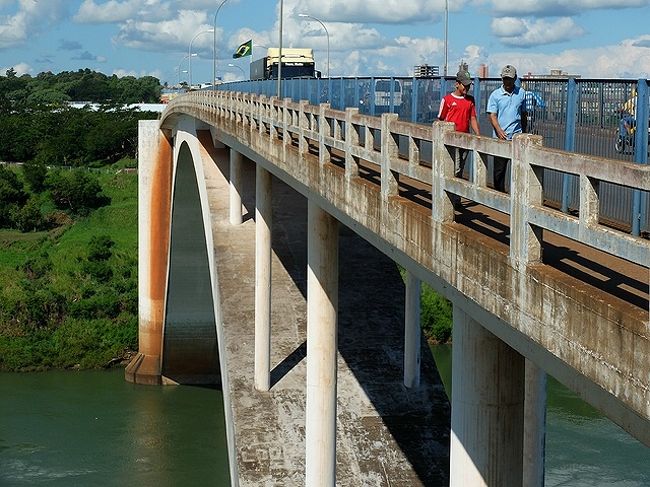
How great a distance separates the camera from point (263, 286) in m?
22.6

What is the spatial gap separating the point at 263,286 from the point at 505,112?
46.0ft

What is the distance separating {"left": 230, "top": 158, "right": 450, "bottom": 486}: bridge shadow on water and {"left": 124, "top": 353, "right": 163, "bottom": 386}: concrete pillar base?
42.7 feet

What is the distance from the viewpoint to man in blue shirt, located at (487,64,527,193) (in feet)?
28.6

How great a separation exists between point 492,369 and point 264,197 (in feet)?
46.1

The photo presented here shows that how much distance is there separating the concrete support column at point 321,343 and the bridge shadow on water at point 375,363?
7.30 ft

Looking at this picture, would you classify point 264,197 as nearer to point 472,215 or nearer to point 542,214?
point 472,215

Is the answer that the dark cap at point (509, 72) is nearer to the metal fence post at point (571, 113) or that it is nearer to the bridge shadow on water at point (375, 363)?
the metal fence post at point (571, 113)

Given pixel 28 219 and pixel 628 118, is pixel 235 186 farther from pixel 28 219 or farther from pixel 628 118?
pixel 28 219

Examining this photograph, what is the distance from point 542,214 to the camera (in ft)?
21.9

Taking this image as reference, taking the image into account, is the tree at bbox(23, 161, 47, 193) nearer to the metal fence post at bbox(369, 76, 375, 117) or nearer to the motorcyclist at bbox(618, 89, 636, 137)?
the metal fence post at bbox(369, 76, 375, 117)

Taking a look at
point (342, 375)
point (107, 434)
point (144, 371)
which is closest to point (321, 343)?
point (342, 375)

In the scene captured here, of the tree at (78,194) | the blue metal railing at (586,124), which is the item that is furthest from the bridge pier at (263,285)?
the tree at (78,194)

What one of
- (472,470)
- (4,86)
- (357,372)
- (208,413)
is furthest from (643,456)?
(4,86)

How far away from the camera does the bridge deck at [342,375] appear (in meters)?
19.6
